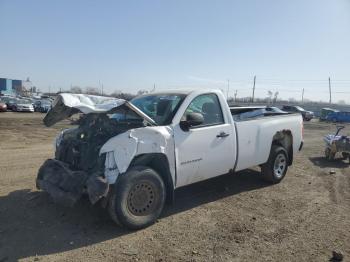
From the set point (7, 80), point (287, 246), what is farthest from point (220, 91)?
point (7, 80)

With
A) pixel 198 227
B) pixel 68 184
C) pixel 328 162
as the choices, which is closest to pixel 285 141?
pixel 328 162

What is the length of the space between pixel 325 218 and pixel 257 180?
238cm

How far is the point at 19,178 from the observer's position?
721 cm

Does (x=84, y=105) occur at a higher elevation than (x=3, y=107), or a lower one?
higher

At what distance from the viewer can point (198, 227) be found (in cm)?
505

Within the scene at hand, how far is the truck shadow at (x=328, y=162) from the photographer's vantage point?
1025cm

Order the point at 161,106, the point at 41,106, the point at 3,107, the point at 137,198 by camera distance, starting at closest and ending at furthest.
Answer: the point at 137,198
the point at 161,106
the point at 3,107
the point at 41,106

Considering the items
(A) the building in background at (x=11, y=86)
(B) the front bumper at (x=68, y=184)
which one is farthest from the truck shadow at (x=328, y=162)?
(A) the building in background at (x=11, y=86)

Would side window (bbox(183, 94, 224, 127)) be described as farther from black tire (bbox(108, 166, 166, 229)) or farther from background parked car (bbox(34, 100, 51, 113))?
background parked car (bbox(34, 100, 51, 113))

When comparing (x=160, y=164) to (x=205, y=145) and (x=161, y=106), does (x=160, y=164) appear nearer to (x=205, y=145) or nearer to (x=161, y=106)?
(x=205, y=145)

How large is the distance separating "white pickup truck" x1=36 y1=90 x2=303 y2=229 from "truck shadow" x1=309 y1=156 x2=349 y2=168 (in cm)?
481

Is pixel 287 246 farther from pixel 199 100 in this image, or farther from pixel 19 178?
pixel 19 178

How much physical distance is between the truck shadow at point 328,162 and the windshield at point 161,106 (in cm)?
617

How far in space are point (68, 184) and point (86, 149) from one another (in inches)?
21.9
